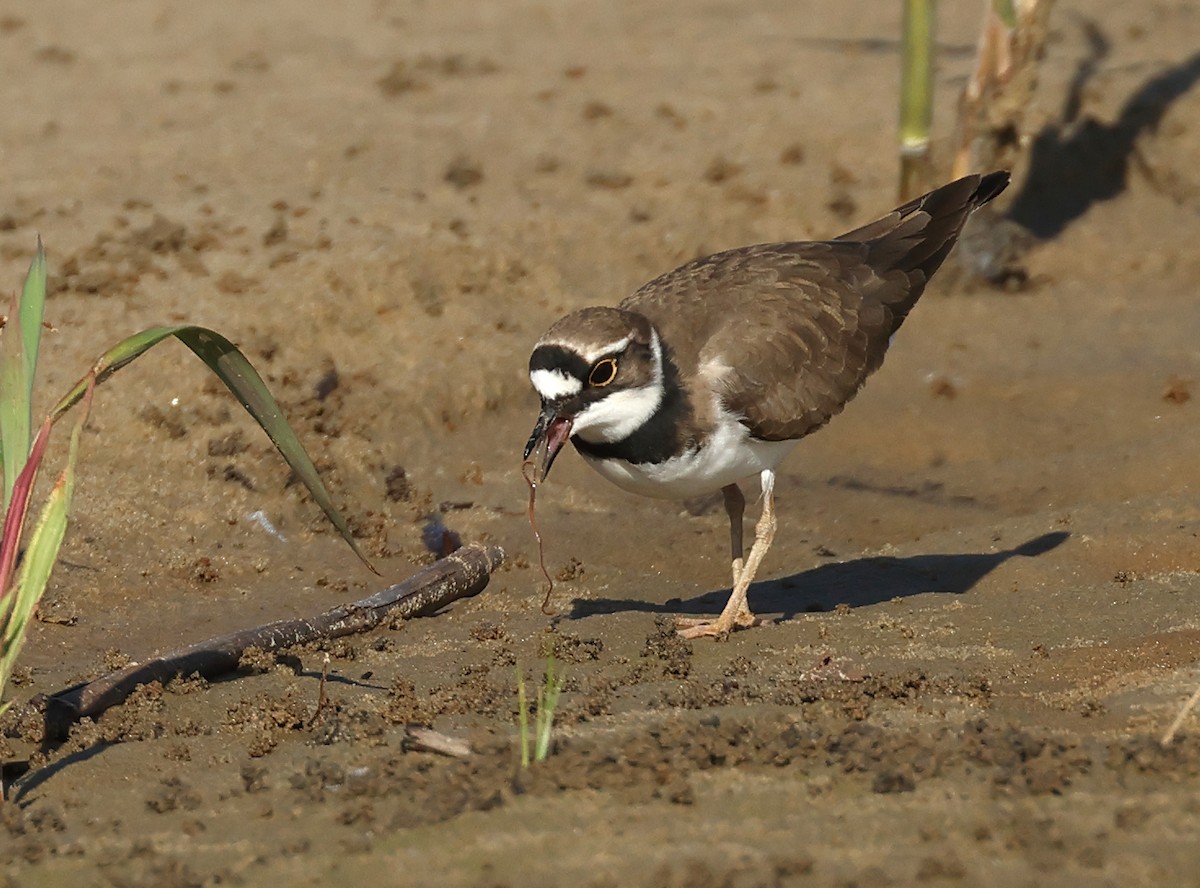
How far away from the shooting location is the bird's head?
563cm

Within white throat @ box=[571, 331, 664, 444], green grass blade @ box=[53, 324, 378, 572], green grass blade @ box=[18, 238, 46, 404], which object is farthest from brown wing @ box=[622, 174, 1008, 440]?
green grass blade @ box=[18, 238, 46, 404]

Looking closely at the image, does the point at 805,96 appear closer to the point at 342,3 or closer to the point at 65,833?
the point at 342,3

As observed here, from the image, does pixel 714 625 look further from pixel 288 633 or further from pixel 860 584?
pixel 288 633

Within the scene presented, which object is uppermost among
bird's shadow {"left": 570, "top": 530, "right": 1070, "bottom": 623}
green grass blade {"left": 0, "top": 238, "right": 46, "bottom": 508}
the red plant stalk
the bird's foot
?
green grass blade {"left": 0, "top": 238, "right": 46, "bottom": 508}

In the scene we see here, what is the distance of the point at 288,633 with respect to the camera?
579cm

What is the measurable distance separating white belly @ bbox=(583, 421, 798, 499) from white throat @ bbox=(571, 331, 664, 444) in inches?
5.2

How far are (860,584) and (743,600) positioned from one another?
84 centimetres

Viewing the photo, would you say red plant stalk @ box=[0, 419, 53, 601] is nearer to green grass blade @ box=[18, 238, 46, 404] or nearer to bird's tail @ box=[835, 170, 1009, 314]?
green grass blade @ box=[18, 238, 46, 404]

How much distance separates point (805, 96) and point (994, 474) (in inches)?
170

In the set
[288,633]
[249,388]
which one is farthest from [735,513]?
[249,388]

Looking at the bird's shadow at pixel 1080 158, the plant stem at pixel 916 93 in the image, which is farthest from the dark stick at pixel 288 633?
the bird's shadow at pixel 1080 158

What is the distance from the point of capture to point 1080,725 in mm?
4680

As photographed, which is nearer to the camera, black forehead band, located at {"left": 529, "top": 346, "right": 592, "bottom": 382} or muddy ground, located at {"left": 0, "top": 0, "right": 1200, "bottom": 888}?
muddy ground, located at {"left": 0, "top": 0, "right": 1200, "bottom": 888}

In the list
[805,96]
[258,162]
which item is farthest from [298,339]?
[805,96]
